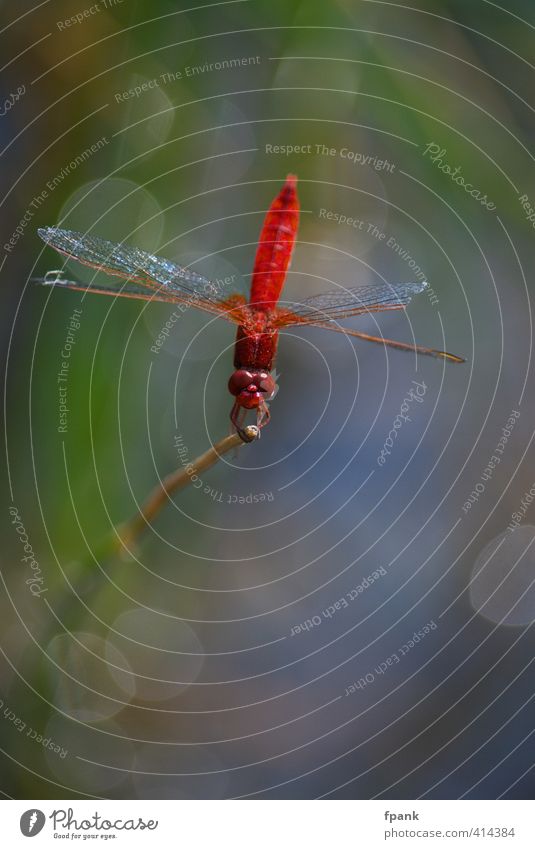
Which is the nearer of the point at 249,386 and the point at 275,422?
the point at 249,386

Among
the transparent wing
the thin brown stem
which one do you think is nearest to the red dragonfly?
the transparent wing
